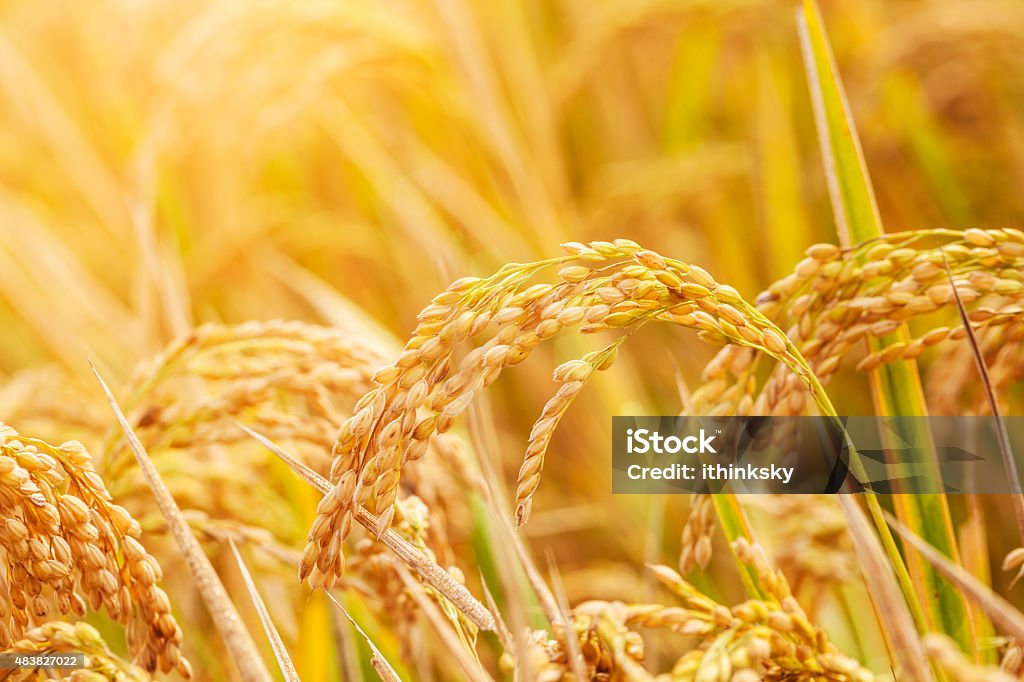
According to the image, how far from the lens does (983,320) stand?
18.7 inches

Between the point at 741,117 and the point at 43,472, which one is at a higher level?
the point at 741,117

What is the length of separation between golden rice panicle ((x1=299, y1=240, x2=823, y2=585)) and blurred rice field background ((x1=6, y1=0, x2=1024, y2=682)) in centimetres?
4

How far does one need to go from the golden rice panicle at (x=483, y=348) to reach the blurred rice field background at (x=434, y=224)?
0.04 m

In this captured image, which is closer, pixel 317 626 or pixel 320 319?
pixel 317 626

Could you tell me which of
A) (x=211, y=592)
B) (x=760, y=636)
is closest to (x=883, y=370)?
(x=760, y=636)

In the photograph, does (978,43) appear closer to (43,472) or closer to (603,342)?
(603,342)

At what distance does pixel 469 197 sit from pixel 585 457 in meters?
0.41

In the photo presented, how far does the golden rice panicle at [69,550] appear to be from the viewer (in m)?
0.44

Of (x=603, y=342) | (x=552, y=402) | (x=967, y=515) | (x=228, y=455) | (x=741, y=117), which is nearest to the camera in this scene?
(x=552, y=402)

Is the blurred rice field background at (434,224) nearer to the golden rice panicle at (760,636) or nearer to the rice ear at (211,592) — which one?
the golden rice panicle at (760,636)

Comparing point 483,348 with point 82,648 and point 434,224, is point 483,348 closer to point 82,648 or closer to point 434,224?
point 82,648

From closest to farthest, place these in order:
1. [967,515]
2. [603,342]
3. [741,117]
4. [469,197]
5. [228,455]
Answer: [967,515]
[228,455]
[603,342]
[469,197]
[741,117]

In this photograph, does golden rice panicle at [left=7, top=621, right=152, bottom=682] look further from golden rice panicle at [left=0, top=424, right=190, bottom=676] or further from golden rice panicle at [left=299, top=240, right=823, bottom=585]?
golden rice panicle at [left=299, top=240, right=823, bottom=585]

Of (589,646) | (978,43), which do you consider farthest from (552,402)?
(978,43)
